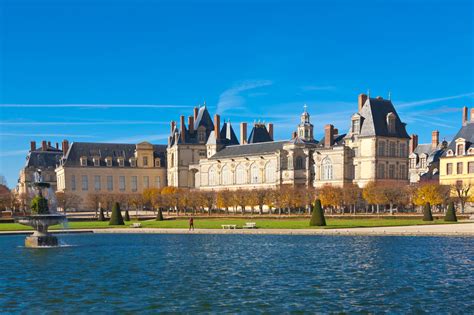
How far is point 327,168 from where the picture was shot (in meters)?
59.1

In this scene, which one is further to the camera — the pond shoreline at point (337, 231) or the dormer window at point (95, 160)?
the dormer window at point (95, 160)

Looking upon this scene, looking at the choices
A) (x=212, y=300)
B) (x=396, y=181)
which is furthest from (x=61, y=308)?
(x=396, y=181)

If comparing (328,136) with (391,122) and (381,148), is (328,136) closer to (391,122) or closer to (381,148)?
(381,148)

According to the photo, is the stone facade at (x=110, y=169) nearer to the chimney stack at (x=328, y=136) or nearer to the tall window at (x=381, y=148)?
the chimney stack at (x=328, y=136)

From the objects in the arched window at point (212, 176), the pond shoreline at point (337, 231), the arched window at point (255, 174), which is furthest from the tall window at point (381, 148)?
the pond shoreline at point (337, 231)

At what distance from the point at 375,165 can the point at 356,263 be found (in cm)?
3888

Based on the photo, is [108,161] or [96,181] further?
[108,161]

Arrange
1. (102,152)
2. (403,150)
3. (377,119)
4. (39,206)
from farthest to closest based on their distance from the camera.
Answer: (102,152), (403,150), (377,119), (39,206)

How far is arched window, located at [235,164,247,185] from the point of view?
66.6m

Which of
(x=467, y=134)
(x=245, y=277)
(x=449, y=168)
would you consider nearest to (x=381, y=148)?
(x=449, y=168)

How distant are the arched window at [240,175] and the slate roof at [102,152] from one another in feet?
50.9

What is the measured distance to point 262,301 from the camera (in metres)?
12.9

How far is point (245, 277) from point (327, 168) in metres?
44.0

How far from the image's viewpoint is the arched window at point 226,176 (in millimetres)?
68125
